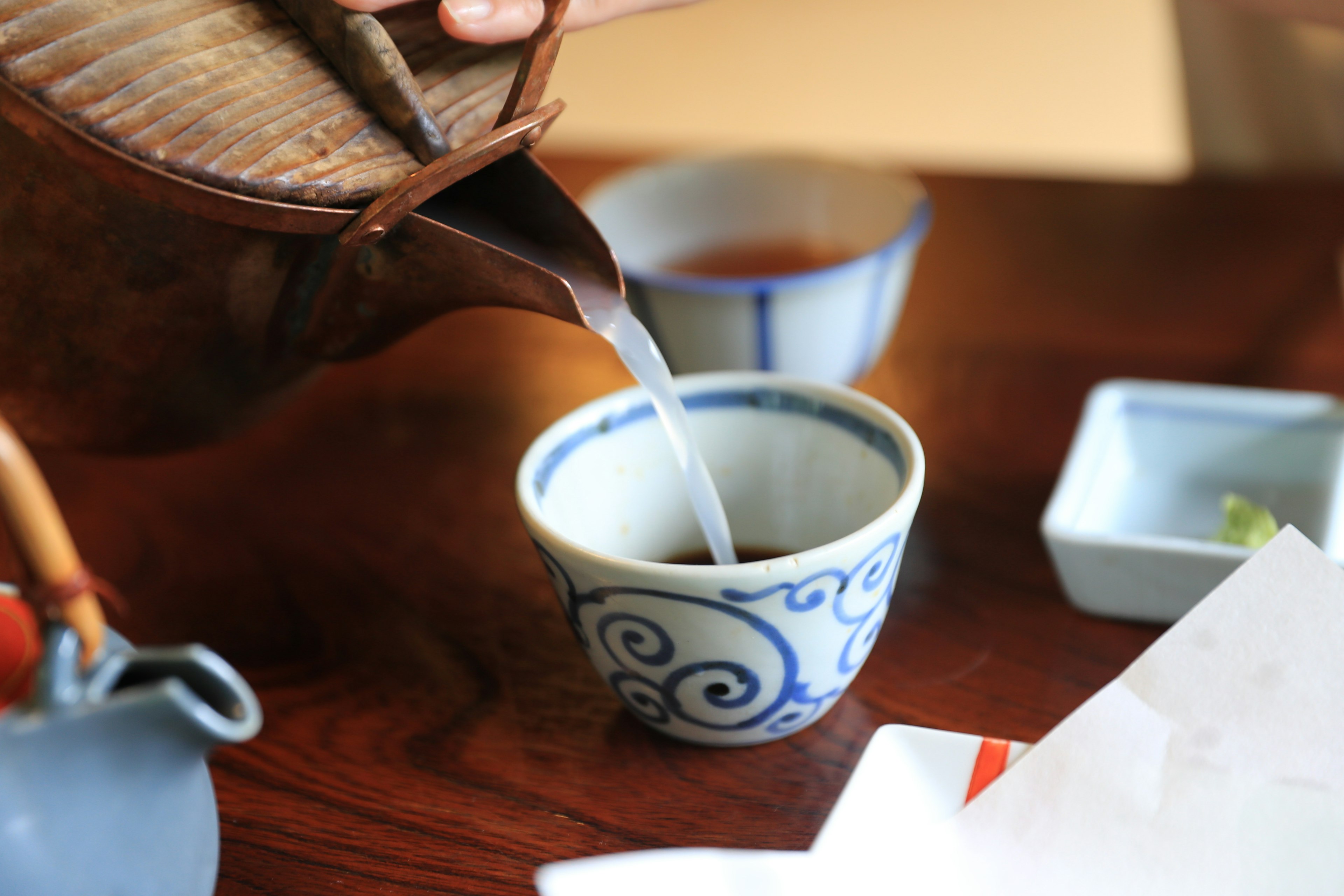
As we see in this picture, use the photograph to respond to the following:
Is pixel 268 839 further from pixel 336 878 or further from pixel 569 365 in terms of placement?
pixel 569 365

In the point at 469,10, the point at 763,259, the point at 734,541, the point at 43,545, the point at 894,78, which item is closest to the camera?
the point at 43,545

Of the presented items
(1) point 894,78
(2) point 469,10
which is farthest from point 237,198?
(1) point 894,78

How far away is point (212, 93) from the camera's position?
41 centimetres

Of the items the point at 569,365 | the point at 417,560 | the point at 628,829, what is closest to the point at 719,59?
the point at 569,365

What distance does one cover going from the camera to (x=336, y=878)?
0.45 metres

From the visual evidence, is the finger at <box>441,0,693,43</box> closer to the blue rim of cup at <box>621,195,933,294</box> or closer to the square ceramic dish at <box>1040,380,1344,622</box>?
the blue rim of cup at <box>621,195,933,294</box>

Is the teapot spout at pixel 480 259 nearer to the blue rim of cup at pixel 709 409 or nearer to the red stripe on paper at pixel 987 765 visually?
the blue rim of cup at pixel 709 409

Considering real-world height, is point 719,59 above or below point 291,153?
below

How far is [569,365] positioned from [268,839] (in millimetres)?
442

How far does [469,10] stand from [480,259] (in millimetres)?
134

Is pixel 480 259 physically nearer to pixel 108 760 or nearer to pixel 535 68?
pixel 535 68

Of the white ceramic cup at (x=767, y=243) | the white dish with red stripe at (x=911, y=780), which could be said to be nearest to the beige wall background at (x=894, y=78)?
the white ceramic cup at (x=767, y=243)

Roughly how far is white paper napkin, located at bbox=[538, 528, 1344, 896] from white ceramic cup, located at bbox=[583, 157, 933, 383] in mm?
332

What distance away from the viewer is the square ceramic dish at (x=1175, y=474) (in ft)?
1.83
